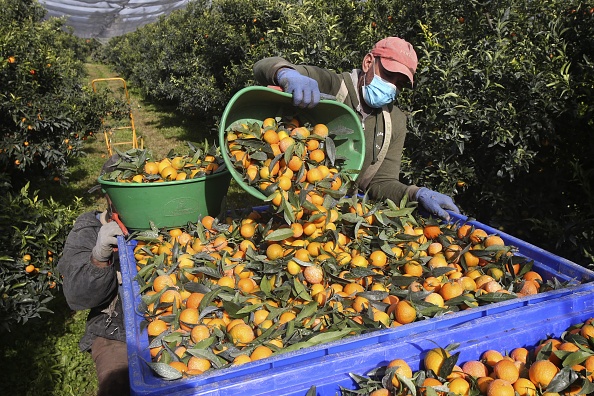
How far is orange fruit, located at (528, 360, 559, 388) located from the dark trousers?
1689 mm

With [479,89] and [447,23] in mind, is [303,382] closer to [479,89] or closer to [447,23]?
[479,89]

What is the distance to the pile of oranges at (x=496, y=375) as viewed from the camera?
1167 mm

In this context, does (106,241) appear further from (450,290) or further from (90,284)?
(450,290)

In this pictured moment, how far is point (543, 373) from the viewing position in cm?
121

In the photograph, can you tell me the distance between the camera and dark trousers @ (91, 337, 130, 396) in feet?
6.64

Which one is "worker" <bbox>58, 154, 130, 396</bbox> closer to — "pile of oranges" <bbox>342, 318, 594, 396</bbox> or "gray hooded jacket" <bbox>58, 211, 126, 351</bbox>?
"gray hooded jacket" <bbox>58, 211, 126, 351</bbox>

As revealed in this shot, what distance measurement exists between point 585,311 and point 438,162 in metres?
2.13

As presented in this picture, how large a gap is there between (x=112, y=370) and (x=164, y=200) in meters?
0.83

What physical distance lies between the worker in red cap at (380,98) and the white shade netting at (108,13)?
23744 millimetres

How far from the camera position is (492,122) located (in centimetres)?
317

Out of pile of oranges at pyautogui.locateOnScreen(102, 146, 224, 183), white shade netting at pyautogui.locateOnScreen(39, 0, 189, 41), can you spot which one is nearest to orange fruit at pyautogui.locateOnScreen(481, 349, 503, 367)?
pile of oranges at pyautogui.locateOnScreen(102, 146, 224, 183)

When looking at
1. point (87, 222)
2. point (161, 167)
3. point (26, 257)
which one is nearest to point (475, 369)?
point (161, 167)

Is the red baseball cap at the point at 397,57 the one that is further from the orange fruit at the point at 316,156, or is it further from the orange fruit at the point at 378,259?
the orange fruit at the point at 378,259

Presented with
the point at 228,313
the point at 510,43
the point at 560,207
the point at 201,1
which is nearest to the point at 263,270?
the point at 228,313
